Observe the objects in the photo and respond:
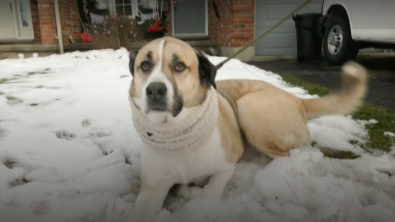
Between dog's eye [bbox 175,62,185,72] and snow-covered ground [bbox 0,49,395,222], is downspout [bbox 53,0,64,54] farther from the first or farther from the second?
dog's eye [bbox 175,62,185,72]

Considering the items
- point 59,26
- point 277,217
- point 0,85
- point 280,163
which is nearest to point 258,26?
point 59,26

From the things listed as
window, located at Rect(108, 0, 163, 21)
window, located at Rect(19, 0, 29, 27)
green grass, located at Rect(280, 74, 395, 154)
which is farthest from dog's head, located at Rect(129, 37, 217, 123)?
window, located at Rect(19, 0, 29, 27)

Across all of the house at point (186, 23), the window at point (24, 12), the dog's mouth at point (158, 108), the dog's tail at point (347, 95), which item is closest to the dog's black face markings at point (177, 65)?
the dog's mouth at point (158, 108)

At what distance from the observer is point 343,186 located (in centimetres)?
169


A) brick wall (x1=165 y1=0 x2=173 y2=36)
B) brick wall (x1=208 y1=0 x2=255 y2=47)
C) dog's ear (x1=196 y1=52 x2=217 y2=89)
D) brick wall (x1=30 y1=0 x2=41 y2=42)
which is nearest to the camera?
dog's ear (x1=196 y1=52 x2=217 y2=89)

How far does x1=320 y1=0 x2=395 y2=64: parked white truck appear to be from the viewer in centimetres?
483

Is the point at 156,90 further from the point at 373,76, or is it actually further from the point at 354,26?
the point at 354,26

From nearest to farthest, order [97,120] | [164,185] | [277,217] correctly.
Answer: [277,217] → [164,185] → [97,120]

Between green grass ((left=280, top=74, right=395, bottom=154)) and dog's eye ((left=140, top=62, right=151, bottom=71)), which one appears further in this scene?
green grass ((left=280, top=74, right=395, bottom=154))

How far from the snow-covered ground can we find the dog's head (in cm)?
50

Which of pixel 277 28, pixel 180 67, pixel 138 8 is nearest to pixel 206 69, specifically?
pixel 180 67

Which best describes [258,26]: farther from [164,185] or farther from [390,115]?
[164,185]

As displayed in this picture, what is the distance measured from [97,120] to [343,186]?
2.18 metres

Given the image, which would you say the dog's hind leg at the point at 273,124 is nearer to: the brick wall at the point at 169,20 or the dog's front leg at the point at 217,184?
the dog's front leg at the point at 217,184
